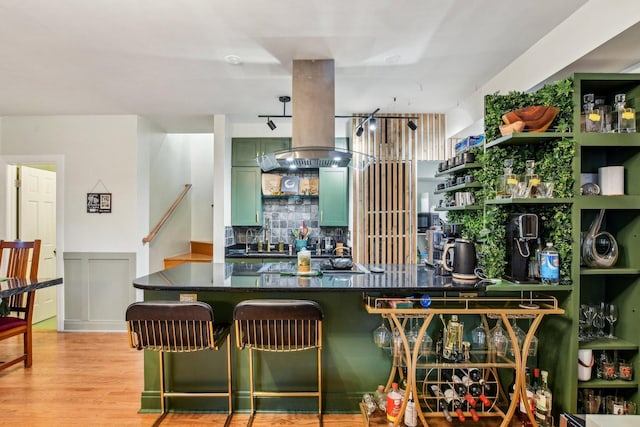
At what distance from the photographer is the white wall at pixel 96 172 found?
4648 millimetres

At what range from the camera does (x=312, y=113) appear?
9.99 ft

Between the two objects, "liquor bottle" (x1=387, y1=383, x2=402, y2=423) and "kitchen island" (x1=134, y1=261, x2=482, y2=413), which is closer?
"liquor bottle" (x1=387, y1=383, x2=402, y2=423)

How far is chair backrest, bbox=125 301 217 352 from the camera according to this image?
217 cm

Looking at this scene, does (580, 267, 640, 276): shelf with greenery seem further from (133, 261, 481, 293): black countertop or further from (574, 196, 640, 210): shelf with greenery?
(133, 261, 481, 293): black countertop

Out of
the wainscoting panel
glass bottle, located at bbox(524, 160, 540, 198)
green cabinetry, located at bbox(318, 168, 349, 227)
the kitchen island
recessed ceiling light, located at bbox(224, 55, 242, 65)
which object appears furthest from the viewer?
green cabinetry, located at bbox(318, 168, 349, 227)

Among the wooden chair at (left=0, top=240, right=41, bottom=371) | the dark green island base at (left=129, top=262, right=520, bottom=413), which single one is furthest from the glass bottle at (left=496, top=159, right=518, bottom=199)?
the wooden chair at (left=0, top=240, right=41, bottom=371)

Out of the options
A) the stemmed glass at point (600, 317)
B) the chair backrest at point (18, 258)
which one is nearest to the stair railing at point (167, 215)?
the chair backrest at point (18, 258)

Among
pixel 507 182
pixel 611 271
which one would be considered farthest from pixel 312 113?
pixel 611 271

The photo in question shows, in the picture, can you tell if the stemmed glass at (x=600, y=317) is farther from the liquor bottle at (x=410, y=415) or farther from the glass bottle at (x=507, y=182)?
the liquor bottle at (x=410, y=415)

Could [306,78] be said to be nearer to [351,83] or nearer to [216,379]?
[351,83]

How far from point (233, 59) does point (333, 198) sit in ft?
8.37

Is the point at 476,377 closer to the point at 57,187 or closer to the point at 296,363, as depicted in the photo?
the point at 296,363

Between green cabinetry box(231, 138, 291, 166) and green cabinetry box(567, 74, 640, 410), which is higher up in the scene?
green cabinetry box(231, 138, 291, 166)

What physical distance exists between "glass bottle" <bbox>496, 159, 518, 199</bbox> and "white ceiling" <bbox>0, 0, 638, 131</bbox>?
3.33 feet
